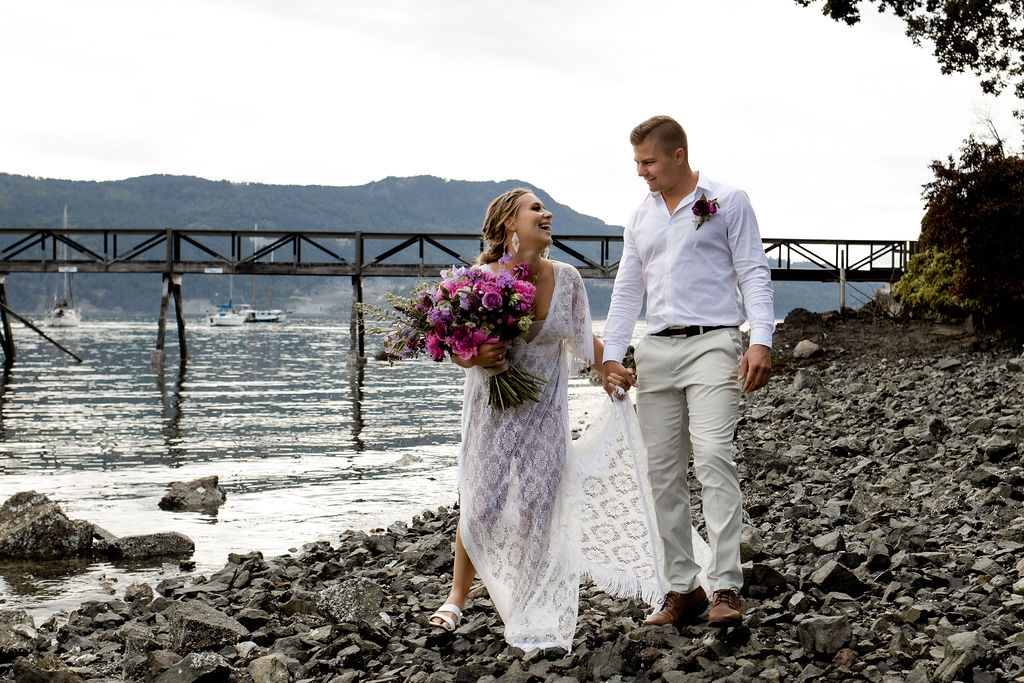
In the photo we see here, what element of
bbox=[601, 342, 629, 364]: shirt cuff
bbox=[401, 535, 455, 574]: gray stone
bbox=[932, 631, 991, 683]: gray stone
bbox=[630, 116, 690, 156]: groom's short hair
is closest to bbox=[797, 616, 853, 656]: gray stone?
bbox=[932, 631, 991, 683]: gray stone

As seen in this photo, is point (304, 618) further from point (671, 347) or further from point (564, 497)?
point (671, 347)

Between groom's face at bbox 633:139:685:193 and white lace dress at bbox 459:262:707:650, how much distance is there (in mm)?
551

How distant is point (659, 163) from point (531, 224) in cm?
58

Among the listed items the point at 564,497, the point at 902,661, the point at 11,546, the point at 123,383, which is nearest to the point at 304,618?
the point at 564,497

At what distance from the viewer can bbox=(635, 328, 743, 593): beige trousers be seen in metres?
3.94

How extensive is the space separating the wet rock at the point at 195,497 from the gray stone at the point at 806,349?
12.2 metres

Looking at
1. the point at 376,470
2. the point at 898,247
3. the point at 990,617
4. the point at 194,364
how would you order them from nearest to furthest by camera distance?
the point at 990,617 → the point at 376,470 → the point at 898,247 → the point at 194,364

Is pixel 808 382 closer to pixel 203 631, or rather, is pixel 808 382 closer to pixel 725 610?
pixel 725 610

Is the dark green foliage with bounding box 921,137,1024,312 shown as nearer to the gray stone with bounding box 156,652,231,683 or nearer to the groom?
the groom

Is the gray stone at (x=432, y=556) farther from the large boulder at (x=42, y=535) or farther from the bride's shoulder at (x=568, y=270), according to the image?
the large boulder at (x=42, y=535)

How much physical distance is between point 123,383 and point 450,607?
26.1 metres

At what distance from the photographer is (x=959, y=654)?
11.0 feet

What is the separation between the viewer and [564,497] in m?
4.33

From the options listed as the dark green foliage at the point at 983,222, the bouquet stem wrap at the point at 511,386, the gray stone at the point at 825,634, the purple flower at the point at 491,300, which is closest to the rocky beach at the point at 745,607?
the gray stone at the point at 825,634
